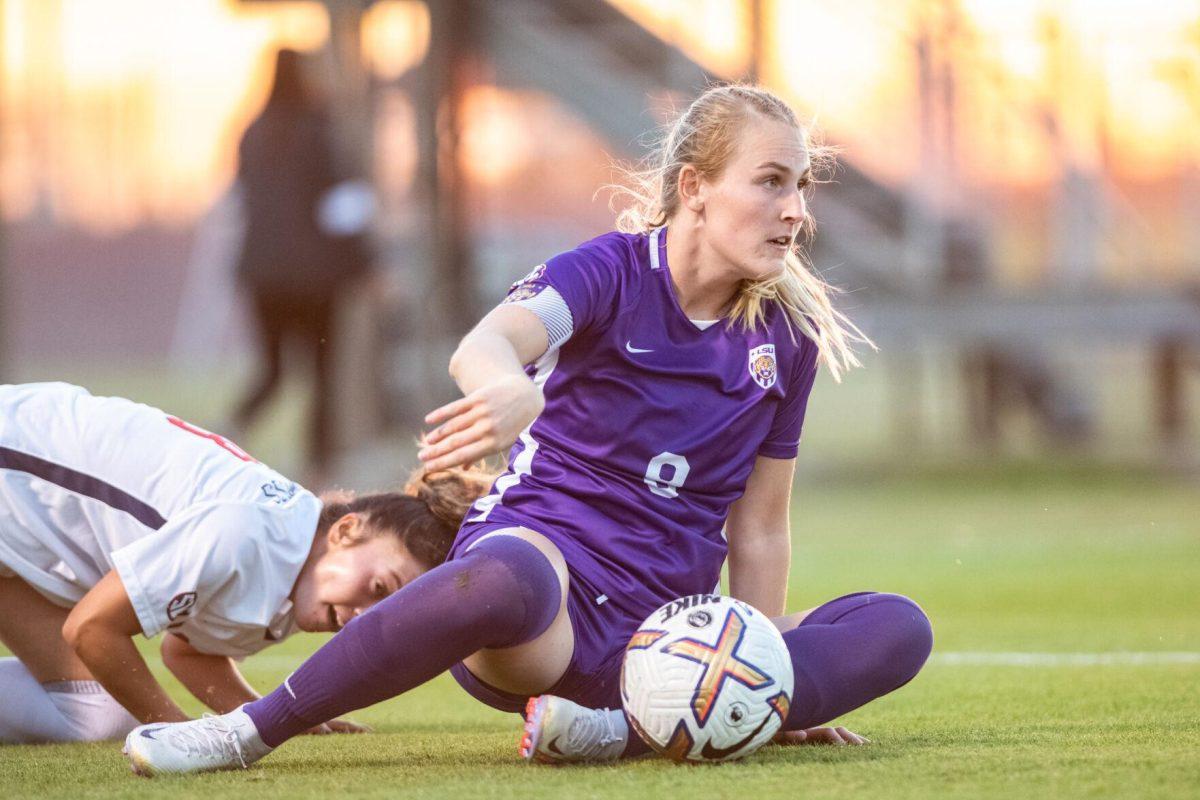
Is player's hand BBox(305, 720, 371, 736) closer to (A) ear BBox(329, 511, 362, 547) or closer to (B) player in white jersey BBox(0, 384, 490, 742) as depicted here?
(B) player in white jersey BBox(0, 384, 490, 742)

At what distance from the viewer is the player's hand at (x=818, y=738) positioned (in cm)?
334

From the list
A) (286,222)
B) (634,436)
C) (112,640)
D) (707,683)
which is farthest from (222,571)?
(286,222)

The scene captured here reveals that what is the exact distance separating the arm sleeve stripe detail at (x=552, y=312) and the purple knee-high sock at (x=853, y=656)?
74 cm

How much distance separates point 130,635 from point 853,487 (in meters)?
8.44

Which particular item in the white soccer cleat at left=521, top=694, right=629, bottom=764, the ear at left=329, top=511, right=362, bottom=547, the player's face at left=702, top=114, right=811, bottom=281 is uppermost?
the player's face at left=702, top=114, right=811, bottom=281

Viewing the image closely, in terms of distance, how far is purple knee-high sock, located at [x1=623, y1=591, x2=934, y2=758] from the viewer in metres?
3.14

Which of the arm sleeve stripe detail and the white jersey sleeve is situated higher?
the arm sleeve stripe detail

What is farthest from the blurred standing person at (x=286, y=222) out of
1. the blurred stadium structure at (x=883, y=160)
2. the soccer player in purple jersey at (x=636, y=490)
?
the soccer player in purple jersey at (x=636, y=490)

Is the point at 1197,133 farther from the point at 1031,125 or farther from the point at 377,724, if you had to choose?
the point at 377,724

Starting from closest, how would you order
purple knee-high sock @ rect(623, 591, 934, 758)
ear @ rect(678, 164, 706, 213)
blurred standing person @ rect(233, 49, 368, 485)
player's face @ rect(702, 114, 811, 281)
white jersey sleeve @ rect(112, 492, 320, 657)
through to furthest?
purple knee-high sock @ rect(623, 591, 934, 758), white jersey sleeve @ rect(112, 492, 320, 657), player's face @ rect(702, 114, 811, 281), ear @ rect(678, 164, 706, 213), blurred standing person @ rect(233, 49, 368, 485)

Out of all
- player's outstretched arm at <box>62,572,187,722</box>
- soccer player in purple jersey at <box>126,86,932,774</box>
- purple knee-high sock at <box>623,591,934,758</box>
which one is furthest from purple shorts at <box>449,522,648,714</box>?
player's outstretched arm at <box>62,572,187,722</box>

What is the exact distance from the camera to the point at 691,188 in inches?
139

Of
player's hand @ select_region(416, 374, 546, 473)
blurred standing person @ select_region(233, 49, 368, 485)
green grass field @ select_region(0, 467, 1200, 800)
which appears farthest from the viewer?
blurred standing person @ select_region(233, 49, 368, 485)

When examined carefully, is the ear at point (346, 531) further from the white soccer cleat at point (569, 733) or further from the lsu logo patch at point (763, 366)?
the lsu logo patch at point (763, 366)
